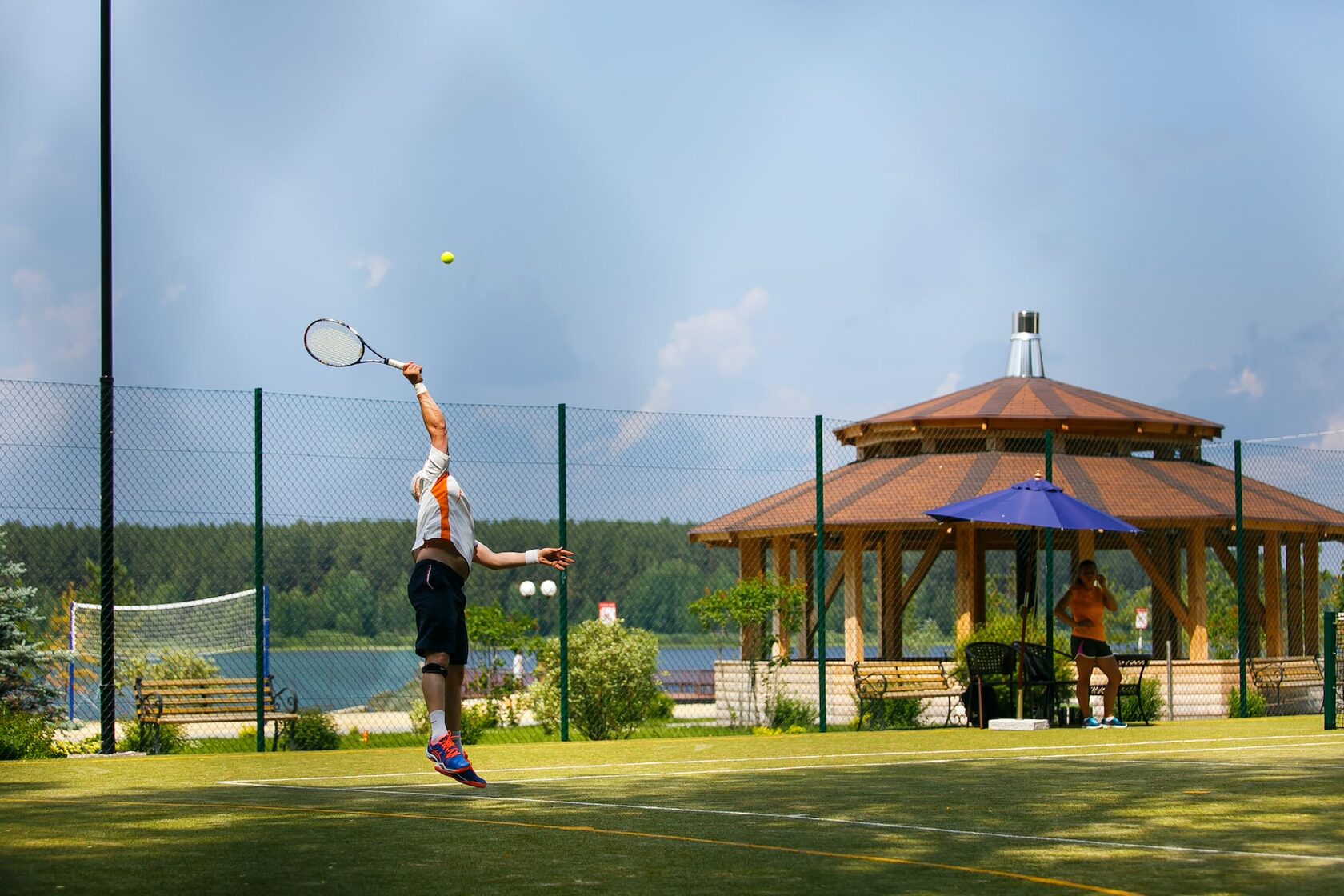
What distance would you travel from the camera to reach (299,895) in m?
5.03

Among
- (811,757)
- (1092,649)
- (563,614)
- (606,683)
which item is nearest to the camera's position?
(811,757)

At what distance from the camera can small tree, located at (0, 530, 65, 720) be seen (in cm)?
1502

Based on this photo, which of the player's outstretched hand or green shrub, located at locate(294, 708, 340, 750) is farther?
green shrub, located at locate(294, 708, 340, 750)

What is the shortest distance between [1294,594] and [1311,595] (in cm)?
26

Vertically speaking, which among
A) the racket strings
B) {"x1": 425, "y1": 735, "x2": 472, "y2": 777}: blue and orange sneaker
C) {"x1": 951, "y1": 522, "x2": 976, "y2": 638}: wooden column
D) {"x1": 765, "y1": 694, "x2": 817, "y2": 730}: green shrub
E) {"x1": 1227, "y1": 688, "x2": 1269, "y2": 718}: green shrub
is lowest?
{"x1": 1227, "y1": 688, "x2": 1269, "y2": 718}: green shrub

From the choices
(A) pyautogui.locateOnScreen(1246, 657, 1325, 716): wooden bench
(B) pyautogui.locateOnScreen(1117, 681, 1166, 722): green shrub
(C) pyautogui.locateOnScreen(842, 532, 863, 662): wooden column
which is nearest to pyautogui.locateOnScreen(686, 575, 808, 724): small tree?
(B) pyautogui.locateOnScreen(1117, 681, 1166, 722): green shrub

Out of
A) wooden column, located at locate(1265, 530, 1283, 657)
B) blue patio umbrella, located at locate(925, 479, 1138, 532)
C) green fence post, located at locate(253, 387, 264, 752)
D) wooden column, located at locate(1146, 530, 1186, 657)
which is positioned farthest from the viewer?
wooden column, located at locate(1146, 530, 1186, 657)

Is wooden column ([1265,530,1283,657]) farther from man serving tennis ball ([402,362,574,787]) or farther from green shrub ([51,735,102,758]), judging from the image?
man serving tennis ball ([402,362,574,787])

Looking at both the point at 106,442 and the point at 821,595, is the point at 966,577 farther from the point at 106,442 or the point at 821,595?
the point at 106,442

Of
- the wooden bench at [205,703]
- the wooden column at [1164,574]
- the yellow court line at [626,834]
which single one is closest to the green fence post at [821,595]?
the wooden bench at [205,703]

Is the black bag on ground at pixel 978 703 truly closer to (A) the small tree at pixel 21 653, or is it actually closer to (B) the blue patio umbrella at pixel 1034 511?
(B) the blue patio umbrella at pixel 1034 511

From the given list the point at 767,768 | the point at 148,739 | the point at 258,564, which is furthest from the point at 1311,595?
the point at 148,739

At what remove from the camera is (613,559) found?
1844 cm

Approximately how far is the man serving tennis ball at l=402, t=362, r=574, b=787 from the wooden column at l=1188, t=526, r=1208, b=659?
17337 millimetres
